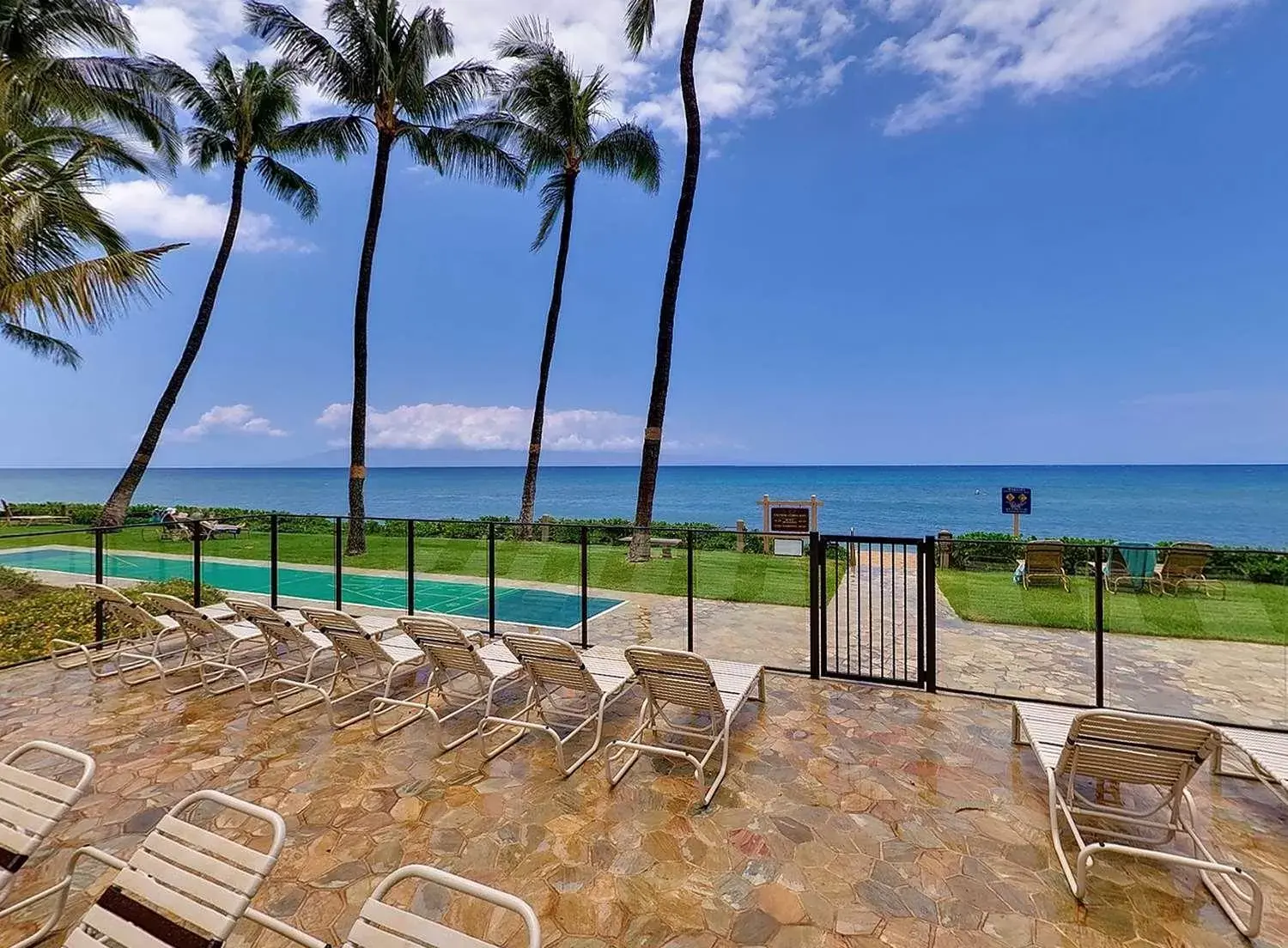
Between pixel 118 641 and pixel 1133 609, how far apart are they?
12188mm

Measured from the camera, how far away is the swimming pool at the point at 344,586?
7863mm

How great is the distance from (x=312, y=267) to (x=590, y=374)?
32738 millimetres

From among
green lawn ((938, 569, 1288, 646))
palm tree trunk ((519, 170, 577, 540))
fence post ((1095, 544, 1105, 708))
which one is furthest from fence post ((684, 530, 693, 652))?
palm tree trunk ((519, 170, 577, 540))

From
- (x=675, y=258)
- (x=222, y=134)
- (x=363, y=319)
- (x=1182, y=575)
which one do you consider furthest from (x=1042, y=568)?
(x=222, y=134)

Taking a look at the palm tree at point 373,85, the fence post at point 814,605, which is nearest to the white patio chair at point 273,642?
the fence post at point 814,605

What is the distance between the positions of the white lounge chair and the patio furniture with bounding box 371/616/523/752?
3.44 ft

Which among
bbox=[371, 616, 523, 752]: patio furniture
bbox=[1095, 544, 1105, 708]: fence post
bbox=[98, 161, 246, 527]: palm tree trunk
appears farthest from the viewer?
bbox=[98, 161, 246, 527]: palm tree trunk

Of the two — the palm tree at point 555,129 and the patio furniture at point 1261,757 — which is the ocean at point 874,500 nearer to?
the palm tree at point 555,129

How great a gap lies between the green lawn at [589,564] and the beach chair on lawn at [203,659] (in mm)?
2542

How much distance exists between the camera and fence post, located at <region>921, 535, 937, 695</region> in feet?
16.1

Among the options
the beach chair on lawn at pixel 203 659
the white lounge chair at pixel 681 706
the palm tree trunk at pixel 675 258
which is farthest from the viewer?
the palm tree trunk at pixel 675 258

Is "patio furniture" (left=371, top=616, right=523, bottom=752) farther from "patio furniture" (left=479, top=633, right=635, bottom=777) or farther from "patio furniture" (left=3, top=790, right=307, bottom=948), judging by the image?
"patio furniture" (left=3, top=790, right=307, bottom=948)

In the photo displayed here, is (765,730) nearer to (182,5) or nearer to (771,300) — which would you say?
(182,5)

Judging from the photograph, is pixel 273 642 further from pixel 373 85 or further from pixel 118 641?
pixel 373 85
